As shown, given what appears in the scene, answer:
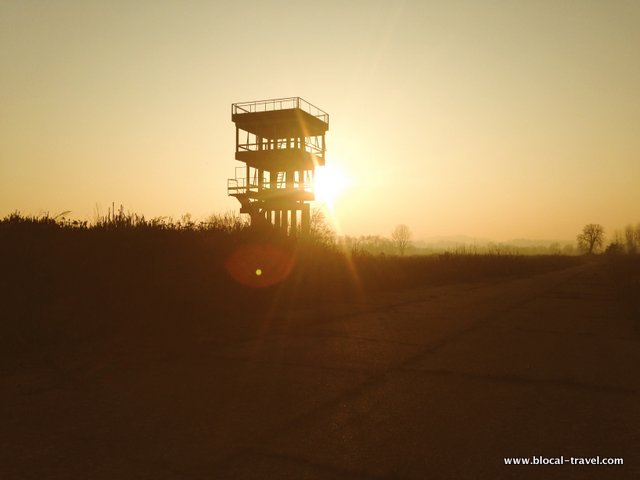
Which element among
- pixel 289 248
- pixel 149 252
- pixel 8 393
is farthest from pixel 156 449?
pixel 289 248

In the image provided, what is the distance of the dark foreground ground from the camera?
129 inches

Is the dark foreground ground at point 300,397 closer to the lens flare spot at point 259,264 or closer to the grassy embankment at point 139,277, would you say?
the grassy embankment at point 139,277

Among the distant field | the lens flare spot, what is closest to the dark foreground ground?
the distant field

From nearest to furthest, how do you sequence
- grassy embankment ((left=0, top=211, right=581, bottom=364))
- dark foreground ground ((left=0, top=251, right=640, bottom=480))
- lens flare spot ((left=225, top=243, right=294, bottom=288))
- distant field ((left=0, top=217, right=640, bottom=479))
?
dark foreground ground ((left=0, top=251, right=640, bottom=480)) → distant field ((left=0, top=217, right=640, bottom=479)) → grassy embankment ((left=0, top=211, right=581, bottom=364)) → lens flare spot ((left=225, top=243, right=294, bottom=288))

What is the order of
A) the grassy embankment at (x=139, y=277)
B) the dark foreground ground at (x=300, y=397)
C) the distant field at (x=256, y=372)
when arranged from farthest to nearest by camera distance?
the grassy embankment at (x=139, y=277)
the distant field at (x=256, y=372)
the dark foreground ground at (x=300, y=397)

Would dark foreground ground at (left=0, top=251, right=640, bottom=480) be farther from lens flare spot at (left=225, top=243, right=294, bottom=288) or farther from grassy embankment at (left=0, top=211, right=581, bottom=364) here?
lens flare spot at (left=225, top=243, right=294, bottom=288)

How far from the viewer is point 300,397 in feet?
15.4

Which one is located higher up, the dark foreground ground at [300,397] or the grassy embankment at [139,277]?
the grassy embankment at [139,277]

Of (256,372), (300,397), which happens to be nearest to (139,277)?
(256,372)

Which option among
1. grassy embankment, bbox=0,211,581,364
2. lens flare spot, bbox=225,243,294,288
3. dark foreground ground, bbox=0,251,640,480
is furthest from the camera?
lens flare spot, bbox=225,243,294,288

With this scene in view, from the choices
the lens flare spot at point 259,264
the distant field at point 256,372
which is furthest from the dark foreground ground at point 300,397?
the lens flare spot at point 259,264

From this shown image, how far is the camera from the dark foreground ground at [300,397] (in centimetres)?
327

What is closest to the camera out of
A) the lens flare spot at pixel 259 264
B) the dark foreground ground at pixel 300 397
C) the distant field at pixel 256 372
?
the dark foreground ground at pixel 300 397

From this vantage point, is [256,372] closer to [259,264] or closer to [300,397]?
[300,397]
